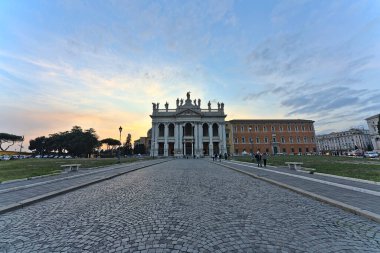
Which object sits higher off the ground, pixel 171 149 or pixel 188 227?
pixel 171 149

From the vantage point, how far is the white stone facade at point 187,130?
241 ft

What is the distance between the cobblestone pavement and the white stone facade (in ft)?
214

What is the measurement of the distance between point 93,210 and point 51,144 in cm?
10194

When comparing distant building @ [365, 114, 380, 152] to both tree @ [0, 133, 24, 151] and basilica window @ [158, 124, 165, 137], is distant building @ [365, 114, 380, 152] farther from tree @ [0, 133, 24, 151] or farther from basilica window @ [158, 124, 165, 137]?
tree @ [0, 133, 24, 151]

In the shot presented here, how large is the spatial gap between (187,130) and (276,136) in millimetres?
35724

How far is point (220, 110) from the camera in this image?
253ft

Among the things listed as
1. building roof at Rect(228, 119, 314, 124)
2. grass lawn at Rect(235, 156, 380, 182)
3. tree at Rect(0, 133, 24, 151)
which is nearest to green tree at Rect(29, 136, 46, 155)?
tree at Rect(0, 133, 24, 151)

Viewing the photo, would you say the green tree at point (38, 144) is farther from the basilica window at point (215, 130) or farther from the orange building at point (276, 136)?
the orange building at point (276, 136)

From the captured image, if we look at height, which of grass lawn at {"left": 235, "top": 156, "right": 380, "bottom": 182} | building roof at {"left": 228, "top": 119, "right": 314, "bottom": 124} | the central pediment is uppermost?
the central pediment

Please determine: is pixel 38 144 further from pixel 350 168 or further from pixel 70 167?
pixel 350 168

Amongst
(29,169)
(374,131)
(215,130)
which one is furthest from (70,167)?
(374,131)

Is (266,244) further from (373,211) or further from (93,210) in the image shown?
(93,210)

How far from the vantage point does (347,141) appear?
127 meters

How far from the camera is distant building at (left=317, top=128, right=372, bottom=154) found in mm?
117688
